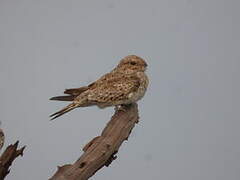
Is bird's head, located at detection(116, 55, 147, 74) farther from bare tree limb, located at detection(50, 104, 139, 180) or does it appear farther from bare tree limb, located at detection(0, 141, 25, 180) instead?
bare tree limb, located at detection(0, 141, 25, 180)

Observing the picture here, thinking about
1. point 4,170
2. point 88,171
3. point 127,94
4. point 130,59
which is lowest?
point 4,170

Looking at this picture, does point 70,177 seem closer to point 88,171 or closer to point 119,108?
point 88,171

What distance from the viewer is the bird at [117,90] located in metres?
3.05

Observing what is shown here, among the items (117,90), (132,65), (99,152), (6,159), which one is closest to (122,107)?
(117,90)

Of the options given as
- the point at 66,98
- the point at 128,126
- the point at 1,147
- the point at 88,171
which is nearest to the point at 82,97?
the point at 66,98

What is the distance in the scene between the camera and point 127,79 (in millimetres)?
3123

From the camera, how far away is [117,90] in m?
3.07

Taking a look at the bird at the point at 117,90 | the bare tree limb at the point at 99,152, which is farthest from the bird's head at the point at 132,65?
Result: the bare tree limb at the point at 99,152

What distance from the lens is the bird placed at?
3.05 metres

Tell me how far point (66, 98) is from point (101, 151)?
0.61 m

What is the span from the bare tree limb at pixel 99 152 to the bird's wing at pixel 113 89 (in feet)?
0.71

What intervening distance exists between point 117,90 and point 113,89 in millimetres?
25

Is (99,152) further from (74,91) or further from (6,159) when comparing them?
(74,91)

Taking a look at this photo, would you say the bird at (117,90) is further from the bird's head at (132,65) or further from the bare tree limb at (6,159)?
the bare tree limb at (6,159)
